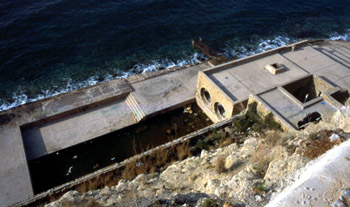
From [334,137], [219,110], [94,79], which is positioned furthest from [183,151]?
[94,79]

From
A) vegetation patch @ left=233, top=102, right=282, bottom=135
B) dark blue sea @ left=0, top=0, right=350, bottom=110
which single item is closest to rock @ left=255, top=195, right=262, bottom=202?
vegetation patch @ left=233, top=102, right=282, bottom=135

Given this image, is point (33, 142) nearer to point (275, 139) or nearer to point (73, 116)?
point (73, 116)

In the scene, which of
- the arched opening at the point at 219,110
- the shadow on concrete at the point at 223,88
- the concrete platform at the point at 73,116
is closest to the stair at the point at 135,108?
the concrete platform at the point at 73,116

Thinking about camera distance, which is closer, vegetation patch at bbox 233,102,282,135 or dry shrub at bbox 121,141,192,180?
dry shrub at bbox 121,141,192,180

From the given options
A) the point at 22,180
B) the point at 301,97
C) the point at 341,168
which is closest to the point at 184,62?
the point at 301,97

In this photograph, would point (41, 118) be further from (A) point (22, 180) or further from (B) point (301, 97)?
(B) point (301, 97)

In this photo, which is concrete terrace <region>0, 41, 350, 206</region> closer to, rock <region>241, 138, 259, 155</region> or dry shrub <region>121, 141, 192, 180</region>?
rock <region>241, 138, 259, 155</region>
